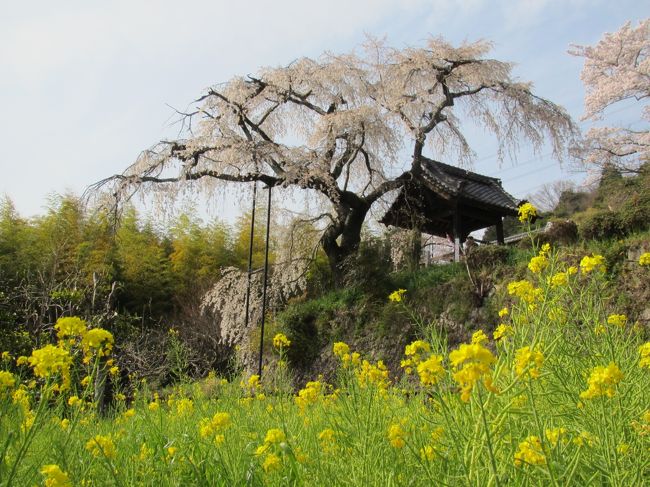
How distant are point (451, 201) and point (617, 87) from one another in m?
7.27

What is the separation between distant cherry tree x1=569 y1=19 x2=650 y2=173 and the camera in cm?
1448

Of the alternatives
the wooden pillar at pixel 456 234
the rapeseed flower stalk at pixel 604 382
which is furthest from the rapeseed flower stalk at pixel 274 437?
the wooden pillar at pixel 456 234

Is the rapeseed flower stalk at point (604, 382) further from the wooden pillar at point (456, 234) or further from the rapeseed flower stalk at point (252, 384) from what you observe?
the wooden pillar at point (456, 234)

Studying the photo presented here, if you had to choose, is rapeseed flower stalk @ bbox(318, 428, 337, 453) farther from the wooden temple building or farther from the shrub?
the wooden temple building

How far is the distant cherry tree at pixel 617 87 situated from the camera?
14.5 m

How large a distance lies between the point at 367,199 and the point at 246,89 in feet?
10.9

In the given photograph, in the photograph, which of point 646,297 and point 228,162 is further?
point 228,162

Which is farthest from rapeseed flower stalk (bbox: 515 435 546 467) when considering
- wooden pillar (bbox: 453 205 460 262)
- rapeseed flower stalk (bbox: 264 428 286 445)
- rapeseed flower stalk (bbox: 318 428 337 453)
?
wooden pillar (bbox: 453 205 460 262)

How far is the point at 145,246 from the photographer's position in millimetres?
14344

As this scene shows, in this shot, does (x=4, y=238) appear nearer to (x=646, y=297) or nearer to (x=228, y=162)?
(x=228, y=162)

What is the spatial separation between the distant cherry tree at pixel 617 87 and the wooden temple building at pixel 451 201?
426 centimetres

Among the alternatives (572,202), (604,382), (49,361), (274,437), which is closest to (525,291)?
(604,382)

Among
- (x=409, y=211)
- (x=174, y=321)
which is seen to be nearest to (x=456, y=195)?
(x=409, y=211)

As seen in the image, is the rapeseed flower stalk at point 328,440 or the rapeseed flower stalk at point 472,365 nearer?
the rapeseed flower stalk at point 472,365
